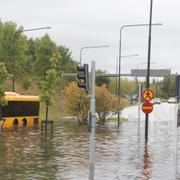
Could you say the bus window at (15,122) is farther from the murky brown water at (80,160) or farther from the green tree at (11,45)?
the green tree at (11,45)

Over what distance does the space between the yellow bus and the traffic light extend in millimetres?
26503

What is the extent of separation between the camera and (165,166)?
21375mm

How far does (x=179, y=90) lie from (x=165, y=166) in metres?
2.85

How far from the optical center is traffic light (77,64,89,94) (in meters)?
15.9

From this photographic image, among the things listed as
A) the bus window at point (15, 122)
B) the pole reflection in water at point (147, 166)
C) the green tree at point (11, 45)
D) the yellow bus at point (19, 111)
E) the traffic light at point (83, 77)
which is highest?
the green tree at point (11, 45)

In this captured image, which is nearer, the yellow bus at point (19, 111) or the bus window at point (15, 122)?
the yellow bus at point (19, 111)

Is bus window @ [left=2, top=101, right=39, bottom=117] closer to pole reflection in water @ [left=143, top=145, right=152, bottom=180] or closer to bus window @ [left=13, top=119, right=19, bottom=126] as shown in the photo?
bus window @ [left=13, top=119, right=19, bottom=126]

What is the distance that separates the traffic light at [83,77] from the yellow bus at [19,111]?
2650 centimetres

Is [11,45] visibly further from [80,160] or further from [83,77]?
[83,77]

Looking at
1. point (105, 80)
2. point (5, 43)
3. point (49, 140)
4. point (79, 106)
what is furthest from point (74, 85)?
point (105, 80)

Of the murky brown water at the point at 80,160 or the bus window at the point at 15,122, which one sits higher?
the bus window at the point at 15,122

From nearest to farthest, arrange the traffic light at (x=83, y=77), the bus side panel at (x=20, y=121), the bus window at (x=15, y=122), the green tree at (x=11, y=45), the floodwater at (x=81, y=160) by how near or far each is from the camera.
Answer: the traffic light at (x=83, y=77)
the floodwater at (x=81, y=160)
the bus side panel at (x=20, y=121)
the bus window at (x=15, y=122)
the green tree at (x=11, y=45)

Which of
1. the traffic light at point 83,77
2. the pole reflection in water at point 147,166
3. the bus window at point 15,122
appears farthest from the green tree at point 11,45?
the traffic light at point 83,77

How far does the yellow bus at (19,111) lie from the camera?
43.4 m
